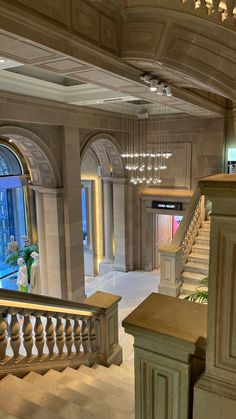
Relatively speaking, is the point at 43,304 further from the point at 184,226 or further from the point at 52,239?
the point at 52,239

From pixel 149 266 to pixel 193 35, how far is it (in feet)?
28.3

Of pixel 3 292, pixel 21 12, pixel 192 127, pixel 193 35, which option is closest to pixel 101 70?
pixel 193 35

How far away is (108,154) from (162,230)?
3495 mm

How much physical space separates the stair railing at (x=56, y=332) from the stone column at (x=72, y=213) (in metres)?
4.08

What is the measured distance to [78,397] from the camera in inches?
106

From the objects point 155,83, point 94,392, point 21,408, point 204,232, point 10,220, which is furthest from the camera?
point 10,220

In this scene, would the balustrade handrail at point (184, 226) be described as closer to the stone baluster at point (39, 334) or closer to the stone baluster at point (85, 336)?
the stone baluster at point (85, 336)

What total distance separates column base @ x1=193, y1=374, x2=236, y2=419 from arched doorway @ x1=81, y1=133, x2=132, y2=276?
8.39 metres

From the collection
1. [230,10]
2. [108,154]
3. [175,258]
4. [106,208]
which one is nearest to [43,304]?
[230,10]

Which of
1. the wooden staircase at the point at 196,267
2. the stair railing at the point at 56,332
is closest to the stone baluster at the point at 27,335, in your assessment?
the stair railing at the point at 56,332

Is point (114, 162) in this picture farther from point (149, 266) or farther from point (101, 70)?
point (101, 70)

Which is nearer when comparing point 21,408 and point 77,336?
point 21,408

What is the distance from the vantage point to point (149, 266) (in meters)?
11.1

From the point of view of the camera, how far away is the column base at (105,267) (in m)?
11.6
